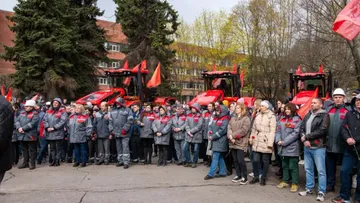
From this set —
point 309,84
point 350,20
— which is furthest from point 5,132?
point 309,84

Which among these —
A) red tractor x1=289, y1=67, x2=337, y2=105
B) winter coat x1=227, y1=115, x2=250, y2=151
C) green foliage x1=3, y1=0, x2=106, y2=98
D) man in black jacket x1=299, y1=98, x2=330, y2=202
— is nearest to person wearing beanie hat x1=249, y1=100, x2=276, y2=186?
winter coat x1=227, y1=115, x2=250, y2=151

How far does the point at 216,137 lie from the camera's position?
798cm

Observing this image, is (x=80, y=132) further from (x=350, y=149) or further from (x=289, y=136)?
(x=350, y=149)

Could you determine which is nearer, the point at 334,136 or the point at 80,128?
the point at 334,136

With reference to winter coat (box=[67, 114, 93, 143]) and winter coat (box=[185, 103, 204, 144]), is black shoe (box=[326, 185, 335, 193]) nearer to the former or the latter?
winter coat (box=[185, 103, 204, 144])

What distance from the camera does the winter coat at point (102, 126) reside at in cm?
980

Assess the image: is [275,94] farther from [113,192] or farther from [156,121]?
[113,192]

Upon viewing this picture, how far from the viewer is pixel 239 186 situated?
7168mm

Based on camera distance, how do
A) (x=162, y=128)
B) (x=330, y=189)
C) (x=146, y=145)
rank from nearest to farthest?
(x=330, y=189)
(x=162, y=128)
(x=146, y=145)

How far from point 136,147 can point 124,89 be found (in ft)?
23.7

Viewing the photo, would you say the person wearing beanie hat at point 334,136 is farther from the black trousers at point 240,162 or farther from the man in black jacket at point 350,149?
the black trousers at point 240,162

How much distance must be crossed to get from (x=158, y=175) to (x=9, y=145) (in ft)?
14.8

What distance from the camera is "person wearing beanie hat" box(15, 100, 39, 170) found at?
9.31 meters

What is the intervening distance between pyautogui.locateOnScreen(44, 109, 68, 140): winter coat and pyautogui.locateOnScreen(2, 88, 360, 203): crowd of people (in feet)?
0.10
